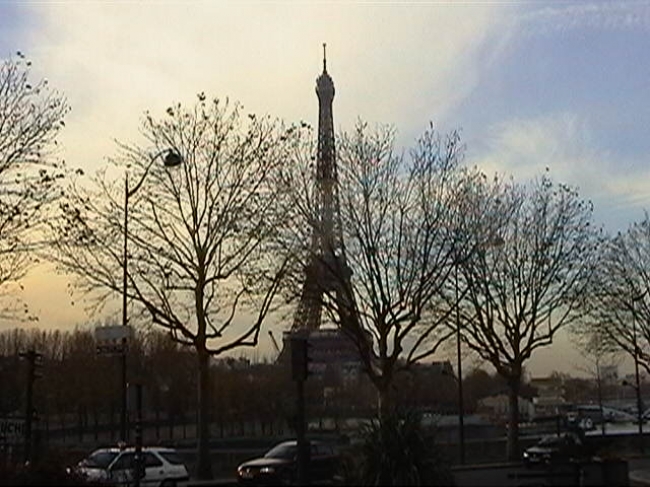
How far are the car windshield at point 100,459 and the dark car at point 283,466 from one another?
383 cm

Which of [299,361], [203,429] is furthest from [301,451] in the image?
[203,429]

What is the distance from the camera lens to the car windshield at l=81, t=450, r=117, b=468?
1085 inches

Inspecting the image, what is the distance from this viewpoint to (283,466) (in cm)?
2981

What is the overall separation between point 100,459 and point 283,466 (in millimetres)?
5460

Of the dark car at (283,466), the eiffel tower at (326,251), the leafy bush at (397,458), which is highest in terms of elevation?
the eiffel tower at (326,251)

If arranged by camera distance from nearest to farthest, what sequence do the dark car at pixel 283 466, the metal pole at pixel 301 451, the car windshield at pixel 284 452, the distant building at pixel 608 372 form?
the metal pole at pixel 301 451 < the dark car at pixel 283 466 < the car windshield at pixel 284 452 < the distant building at pixel 608 372

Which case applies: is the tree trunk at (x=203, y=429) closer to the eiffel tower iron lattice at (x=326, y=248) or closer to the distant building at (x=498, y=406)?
the eiffel tower iron lattice at (x=326, y=248)

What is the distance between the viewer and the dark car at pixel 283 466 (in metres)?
26.7

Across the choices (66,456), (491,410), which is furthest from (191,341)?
(491,410)

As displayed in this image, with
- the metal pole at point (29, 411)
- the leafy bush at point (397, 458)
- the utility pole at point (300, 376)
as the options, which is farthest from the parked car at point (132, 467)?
the leafy bush at point (397, 458)

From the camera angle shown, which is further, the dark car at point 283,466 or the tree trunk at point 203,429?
the tree trunk at point 203,429

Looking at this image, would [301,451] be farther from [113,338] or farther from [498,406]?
[498,406]

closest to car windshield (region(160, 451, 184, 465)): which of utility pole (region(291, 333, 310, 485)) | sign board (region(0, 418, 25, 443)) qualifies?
sign board (region(0, 418, 25, 443))

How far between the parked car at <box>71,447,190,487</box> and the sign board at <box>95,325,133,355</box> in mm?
2962
